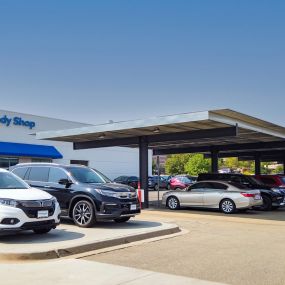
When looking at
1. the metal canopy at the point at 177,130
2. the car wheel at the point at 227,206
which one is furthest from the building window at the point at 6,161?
the car wheel at the point at 227,206

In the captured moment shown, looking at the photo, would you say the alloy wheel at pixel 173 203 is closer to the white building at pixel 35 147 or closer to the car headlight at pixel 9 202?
the car headlight at pixel 9 202

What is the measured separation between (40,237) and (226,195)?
32.6 feet

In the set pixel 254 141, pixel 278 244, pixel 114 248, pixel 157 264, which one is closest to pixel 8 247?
pixel 114 248

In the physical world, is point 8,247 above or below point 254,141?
below

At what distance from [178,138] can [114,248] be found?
39.2 feet

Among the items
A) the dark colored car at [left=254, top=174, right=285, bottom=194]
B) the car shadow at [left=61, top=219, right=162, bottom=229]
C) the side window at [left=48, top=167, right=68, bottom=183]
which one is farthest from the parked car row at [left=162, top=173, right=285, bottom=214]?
the side window at [left=48, top=167, right=68, bottom=183]

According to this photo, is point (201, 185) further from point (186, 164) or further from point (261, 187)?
point (186, 164)

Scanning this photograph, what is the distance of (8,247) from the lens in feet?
31.0

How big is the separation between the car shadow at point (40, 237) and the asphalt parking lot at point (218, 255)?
159 centimetres

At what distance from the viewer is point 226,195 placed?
1897cm

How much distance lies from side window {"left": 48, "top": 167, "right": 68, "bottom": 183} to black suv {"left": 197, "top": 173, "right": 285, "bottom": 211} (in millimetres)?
9602

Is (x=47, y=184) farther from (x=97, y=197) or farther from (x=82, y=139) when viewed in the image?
(x=82, y=139)

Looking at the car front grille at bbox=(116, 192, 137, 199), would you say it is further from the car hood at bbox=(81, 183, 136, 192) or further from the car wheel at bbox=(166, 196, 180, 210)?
the car wheel at bbox=(166, 196, 180, 210)

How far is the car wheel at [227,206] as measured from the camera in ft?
61.6
